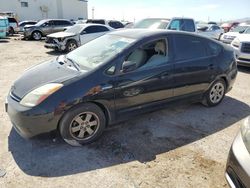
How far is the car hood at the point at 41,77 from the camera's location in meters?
3.46

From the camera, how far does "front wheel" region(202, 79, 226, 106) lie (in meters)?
5.03

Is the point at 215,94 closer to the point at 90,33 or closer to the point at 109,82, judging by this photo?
the point at 109,82

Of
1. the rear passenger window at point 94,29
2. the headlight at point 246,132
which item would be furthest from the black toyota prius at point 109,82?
the rear passenger window at point 94,29

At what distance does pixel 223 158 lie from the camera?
136 inches

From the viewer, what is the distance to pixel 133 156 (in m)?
3.40

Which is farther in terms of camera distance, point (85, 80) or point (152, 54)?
point (152, 54)

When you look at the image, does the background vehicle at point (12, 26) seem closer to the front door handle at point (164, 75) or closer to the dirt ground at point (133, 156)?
the dirt ground at point (133, 156)

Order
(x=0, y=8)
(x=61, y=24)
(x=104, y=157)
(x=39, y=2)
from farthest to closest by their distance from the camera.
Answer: (x=39, y=2)
(x=0, y=8)
(x=61, y=24)
(x=104, y=157)

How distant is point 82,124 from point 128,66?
1071 mm

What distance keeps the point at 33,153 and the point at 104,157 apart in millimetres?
963

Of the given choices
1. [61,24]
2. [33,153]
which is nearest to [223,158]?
[33,153]

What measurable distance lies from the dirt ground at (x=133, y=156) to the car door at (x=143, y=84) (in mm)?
494

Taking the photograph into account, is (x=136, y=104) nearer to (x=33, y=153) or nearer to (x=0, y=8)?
(x=33, y=153)

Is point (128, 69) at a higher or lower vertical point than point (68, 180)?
higher
